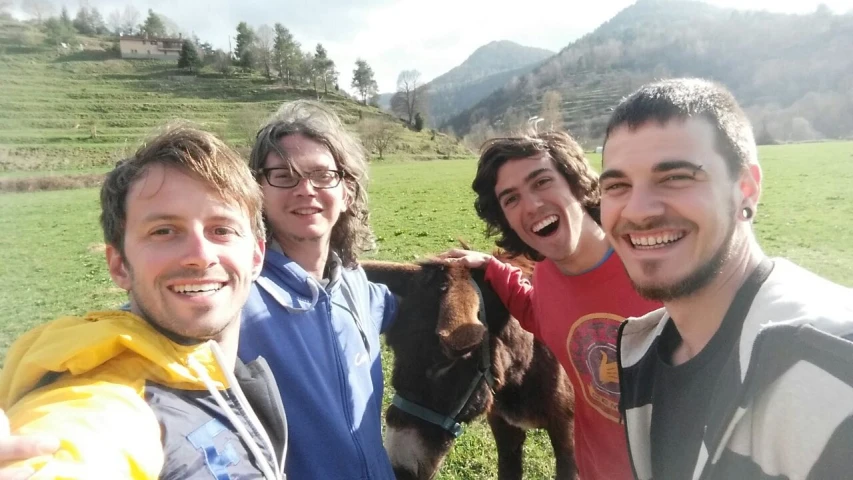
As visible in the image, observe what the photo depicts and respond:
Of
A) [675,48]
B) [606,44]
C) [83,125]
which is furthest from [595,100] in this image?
[83,125]

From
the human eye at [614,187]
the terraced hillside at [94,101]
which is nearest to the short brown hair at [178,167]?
the human eye at [614,187]

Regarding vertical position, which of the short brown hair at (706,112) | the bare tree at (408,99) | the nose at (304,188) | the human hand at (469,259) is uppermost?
the bare tree at (408,99)

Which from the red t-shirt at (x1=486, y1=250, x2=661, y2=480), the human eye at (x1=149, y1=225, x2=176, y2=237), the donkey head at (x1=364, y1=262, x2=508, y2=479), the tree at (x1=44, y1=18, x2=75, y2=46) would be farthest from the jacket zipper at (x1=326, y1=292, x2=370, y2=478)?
the tree at (x1=44, y1=18, x2=75, y2=46)

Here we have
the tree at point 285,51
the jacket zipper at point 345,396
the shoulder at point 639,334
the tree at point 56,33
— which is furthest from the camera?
the tree at point 56,33

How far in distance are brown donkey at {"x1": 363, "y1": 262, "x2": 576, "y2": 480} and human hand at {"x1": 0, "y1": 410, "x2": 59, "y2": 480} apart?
213 cm

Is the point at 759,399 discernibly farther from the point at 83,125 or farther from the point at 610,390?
the point at 83,125

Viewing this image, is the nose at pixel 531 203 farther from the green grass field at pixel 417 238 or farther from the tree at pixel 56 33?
the tree at pixel 56 33

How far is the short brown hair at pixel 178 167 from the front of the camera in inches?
68.1

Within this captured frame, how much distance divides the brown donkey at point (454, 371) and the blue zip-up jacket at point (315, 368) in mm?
804

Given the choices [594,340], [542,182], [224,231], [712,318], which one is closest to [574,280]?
[594,340]

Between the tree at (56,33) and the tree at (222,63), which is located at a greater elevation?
the tree at (56,33)

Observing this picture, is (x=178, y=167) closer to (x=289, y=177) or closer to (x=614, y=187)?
(x=289, y=177)

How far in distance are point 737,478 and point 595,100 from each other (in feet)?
416

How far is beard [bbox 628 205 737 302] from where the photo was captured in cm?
167
